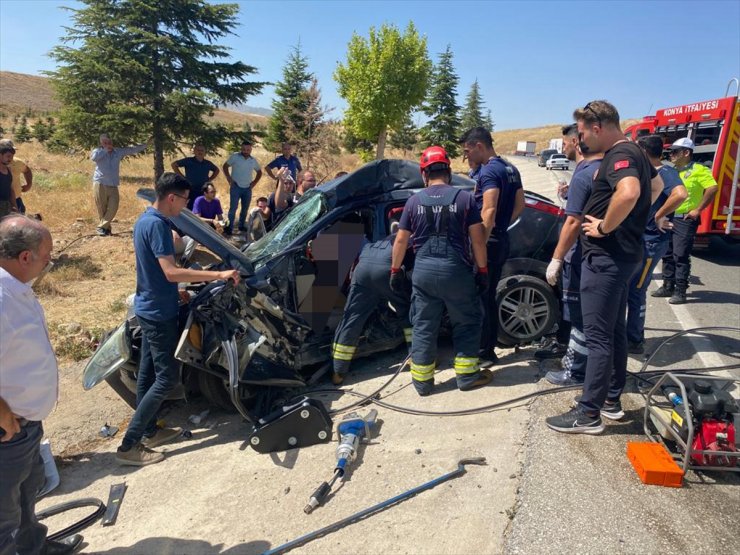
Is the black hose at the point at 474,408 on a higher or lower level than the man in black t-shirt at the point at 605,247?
lower

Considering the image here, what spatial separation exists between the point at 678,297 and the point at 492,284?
3556 millimetres

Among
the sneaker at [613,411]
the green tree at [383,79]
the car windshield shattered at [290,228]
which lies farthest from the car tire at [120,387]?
the green tree at [383,79]

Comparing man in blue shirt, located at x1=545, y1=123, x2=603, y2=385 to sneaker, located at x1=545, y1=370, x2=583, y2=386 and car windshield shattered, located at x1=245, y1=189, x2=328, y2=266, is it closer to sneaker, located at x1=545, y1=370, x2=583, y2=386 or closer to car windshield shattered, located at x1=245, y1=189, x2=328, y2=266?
sneaker, located at x1=545, y1=370, x2=583, y2=386

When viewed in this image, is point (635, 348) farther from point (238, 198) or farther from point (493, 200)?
point (238, 198)

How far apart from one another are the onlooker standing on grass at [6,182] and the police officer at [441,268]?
6.39 meters

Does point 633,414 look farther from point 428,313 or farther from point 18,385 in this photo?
point 18,385

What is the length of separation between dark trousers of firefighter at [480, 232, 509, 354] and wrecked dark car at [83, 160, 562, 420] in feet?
0.90

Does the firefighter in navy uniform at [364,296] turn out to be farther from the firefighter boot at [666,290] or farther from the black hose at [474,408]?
the firefighter boot at [666,290]

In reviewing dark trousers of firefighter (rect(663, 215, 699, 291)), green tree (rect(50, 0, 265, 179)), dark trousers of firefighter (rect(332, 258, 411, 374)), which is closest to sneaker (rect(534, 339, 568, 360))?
dark trousers of firefighter (rect(332, 258, 411, 374))

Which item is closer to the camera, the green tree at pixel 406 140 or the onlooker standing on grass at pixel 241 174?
the onlooker standing on grass at pixel 241 174

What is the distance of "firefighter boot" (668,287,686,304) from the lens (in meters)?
6.43

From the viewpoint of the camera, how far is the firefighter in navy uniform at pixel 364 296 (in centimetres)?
425

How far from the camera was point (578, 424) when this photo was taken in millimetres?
3277

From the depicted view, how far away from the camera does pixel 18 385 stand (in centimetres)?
209
